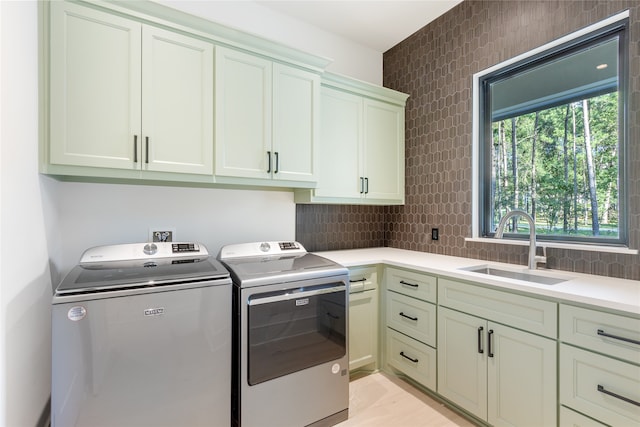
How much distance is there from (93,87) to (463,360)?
8.18 feet

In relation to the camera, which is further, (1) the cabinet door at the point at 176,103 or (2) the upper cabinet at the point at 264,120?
(2) the upper cabinet at the point at 264,120

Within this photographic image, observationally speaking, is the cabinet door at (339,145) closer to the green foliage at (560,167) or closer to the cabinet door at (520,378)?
the green foliage at (560,167)

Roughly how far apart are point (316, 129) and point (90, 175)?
1.39 metres

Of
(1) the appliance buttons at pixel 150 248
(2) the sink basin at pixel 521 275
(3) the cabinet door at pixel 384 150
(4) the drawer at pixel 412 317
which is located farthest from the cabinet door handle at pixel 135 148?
(2) the sink basin at pixel 521 275

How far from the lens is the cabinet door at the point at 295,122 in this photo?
207 cm

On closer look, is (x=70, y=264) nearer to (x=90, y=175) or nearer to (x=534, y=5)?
(x=90, y=175)

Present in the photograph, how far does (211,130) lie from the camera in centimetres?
184

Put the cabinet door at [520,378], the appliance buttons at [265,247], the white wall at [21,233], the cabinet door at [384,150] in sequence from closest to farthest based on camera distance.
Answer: the white wall at [21,233] < the cabinet door at [520,378] < the appliance buttons at [265,247] < the cabinet door at [384,150]

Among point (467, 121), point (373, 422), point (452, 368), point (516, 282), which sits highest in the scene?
point (467, 121)

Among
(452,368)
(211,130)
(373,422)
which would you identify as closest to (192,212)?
(211,130)

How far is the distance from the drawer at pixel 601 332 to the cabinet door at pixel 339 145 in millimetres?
1598

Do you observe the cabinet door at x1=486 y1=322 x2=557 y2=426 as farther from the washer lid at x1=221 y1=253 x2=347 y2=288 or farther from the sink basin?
the washer lid at x1=221 y1=253 x2=347 y2=288

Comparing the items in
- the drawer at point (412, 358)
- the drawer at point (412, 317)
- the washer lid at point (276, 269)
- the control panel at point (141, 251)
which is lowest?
the drawer at point (412, 358)

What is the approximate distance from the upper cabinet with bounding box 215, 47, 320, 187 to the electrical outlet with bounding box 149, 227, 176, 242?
1.71 feet
